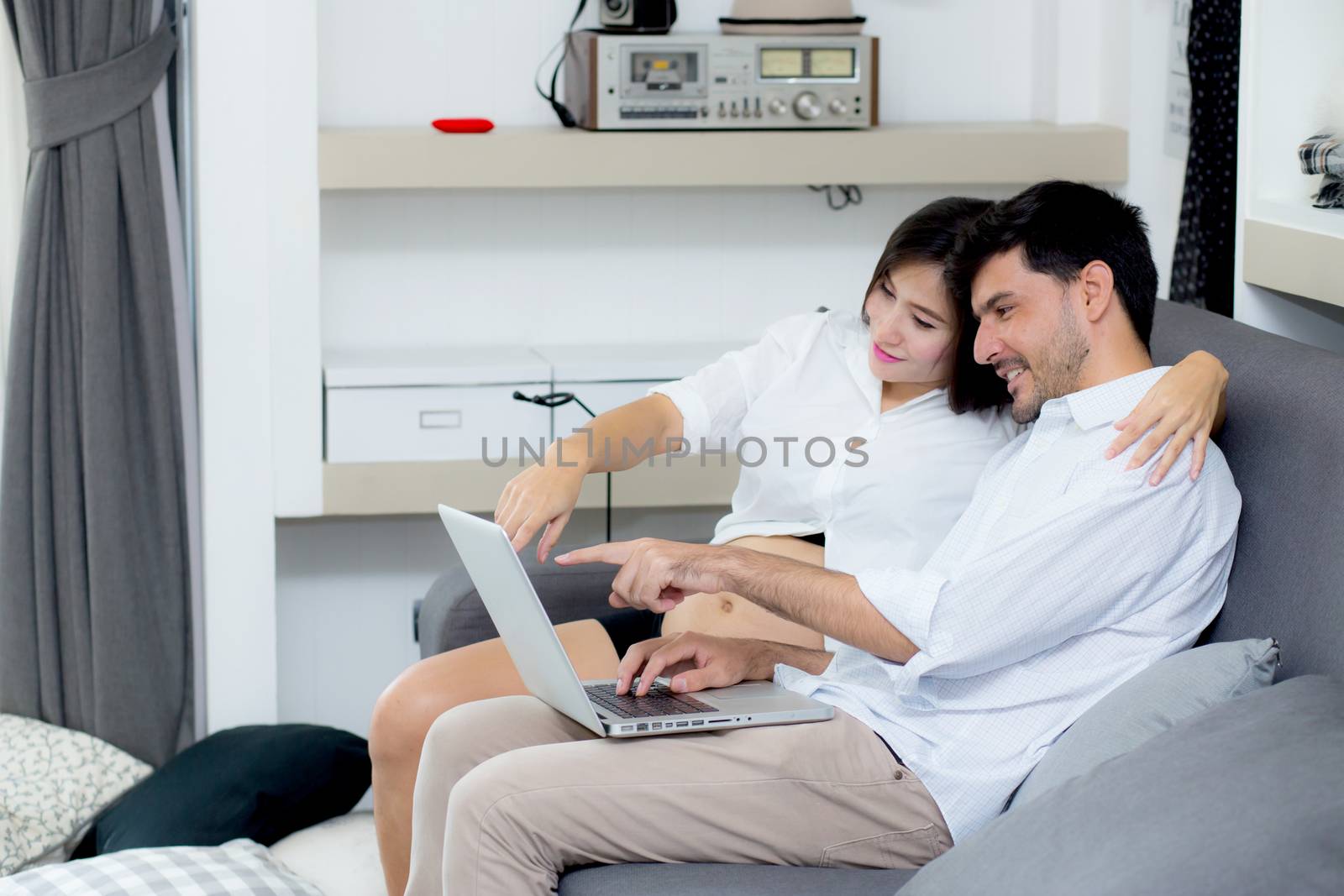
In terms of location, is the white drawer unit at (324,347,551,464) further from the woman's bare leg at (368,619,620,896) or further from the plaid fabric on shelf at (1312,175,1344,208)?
the plaid fabric on shelf at (1312,175,1344,208)

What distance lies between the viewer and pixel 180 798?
2.73 metres

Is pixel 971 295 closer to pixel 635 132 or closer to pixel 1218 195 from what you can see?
pixel 1218 195

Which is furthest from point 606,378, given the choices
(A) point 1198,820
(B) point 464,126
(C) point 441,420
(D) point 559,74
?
(A) point 1198,820

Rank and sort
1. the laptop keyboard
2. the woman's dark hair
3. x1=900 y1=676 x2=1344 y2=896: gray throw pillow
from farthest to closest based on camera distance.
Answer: the woman's dark hair
the laptop keyboard
x1=900 y1=676 x2=1344 y2=896: gray throw pillow

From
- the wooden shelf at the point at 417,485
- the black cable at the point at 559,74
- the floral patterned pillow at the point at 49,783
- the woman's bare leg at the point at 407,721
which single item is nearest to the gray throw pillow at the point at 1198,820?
the woman's bare leg at the point at 407,721

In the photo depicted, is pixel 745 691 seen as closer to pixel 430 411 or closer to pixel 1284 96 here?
pixel 1284 96

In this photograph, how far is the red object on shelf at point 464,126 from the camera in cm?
291

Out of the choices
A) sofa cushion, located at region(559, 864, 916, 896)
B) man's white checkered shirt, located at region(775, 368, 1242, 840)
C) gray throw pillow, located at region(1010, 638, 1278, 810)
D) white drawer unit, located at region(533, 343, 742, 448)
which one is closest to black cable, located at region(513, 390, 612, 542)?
white drawer unit, located at region(533, 343, 742, 448)

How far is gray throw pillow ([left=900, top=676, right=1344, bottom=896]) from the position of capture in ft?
3.55

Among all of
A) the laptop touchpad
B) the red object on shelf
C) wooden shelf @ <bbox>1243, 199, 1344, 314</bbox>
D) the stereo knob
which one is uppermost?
the stereo knob

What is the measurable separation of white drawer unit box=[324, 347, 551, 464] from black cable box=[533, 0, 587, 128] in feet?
1.67

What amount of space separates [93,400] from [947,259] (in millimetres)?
1672

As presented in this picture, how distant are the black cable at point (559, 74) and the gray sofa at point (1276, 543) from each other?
62.1 inches

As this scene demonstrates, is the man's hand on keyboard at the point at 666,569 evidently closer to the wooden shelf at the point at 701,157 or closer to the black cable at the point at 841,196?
the wooden shelf at the point at 701,157
